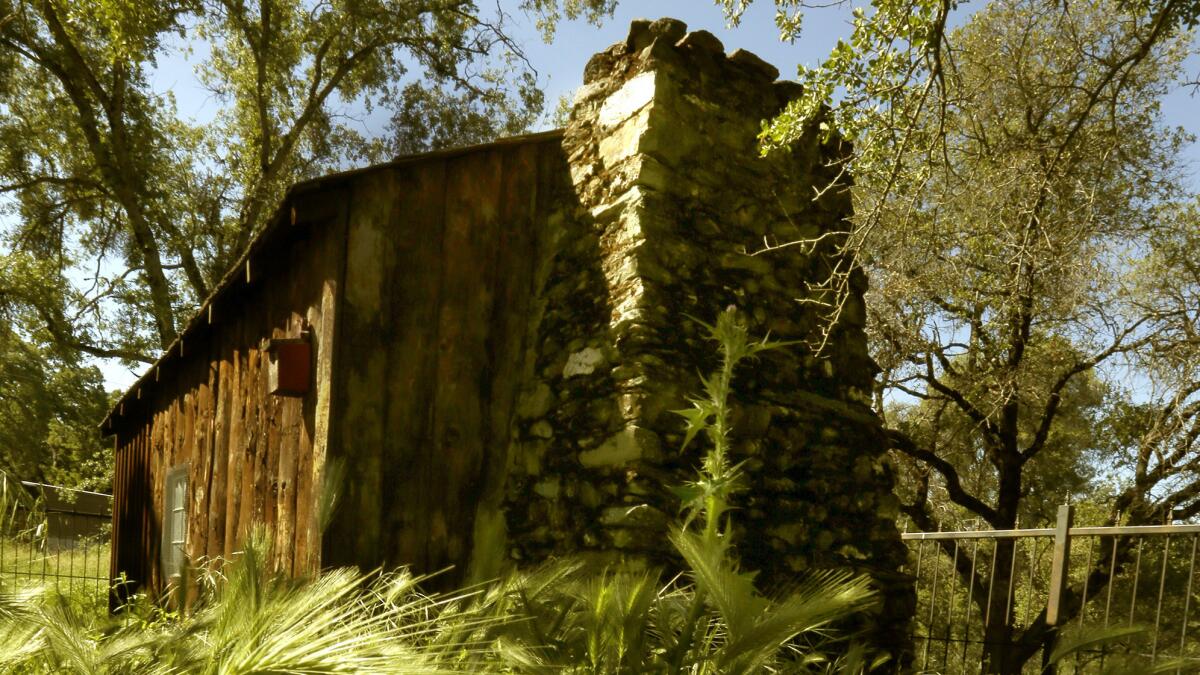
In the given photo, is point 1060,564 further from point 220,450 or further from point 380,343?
point 220,450

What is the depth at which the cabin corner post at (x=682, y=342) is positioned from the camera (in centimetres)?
428

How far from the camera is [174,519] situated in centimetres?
691

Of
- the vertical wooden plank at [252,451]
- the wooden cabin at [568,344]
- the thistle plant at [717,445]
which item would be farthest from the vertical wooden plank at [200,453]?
the thistle plant at [717,445]

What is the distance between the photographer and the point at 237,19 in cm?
1269

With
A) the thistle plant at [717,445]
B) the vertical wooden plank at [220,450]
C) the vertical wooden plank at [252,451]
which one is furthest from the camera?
the vertical wooden plank at [220,450]

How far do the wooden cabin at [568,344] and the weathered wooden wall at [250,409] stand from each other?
0.09 ft

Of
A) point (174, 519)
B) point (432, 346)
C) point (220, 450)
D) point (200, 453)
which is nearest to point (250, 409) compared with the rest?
point (220, 450)

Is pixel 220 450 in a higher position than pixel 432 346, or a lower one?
lower

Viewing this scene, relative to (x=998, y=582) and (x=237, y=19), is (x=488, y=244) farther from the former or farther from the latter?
(x=237, y=19)

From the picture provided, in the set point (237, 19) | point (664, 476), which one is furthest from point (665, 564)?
point (237, 19)

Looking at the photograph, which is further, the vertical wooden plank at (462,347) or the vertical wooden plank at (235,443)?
the vertical wooden plank at (235,443)

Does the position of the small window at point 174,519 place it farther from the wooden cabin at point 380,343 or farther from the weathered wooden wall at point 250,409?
the wooden cabin at point 380,343

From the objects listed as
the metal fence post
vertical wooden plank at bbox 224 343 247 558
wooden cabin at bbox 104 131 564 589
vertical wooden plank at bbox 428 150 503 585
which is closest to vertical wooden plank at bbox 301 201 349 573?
wooden cabin at bbox 104 131 564 589

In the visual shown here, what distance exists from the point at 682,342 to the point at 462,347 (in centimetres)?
116
